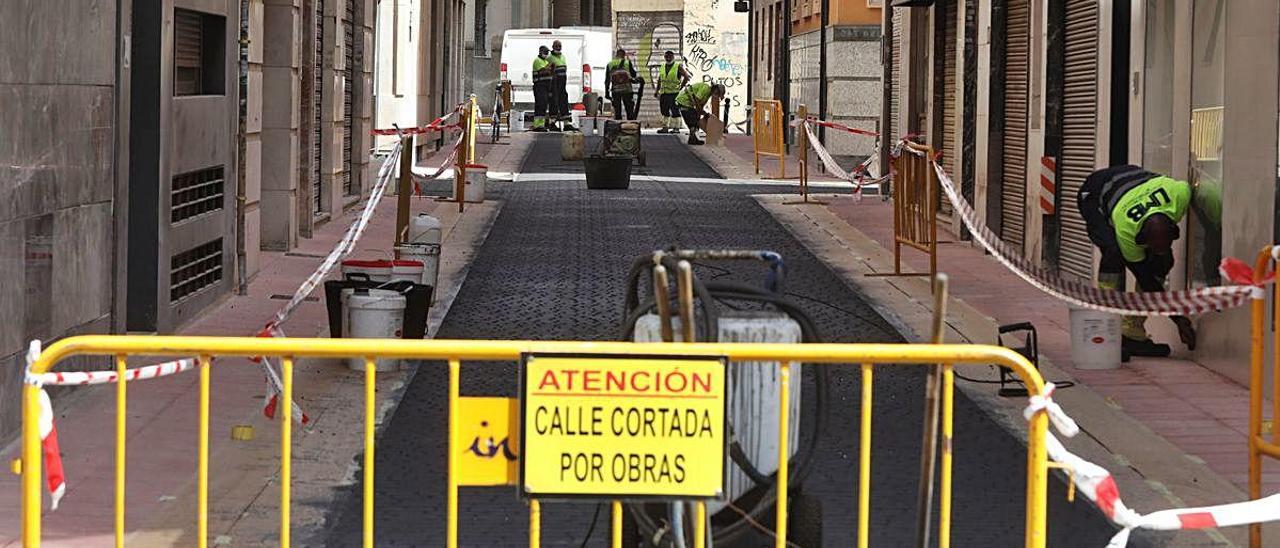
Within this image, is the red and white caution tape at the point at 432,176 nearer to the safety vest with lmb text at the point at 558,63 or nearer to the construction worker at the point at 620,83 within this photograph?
the safety vest with lmb text at the point at 558,63

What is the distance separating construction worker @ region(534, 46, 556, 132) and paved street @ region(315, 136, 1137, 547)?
2819 cm

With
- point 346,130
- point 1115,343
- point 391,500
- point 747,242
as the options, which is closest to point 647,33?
point 346,130

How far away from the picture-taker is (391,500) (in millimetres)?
8422

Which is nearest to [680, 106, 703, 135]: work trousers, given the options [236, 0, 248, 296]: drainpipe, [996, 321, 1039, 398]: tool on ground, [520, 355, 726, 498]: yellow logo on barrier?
[236, 0, 248, 296]: drainpipe

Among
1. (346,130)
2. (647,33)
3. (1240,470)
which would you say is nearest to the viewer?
(1240,470)

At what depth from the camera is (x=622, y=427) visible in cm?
541

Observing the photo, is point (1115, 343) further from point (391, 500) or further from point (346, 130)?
point (346, 130)

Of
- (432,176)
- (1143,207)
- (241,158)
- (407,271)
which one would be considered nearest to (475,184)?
(432,176)

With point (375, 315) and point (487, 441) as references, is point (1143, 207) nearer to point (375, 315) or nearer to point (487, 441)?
point (375, 315)

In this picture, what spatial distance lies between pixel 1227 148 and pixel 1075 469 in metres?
7.07

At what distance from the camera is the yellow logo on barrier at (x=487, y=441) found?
5.54 m

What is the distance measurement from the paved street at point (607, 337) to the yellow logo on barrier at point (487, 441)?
1.26 m

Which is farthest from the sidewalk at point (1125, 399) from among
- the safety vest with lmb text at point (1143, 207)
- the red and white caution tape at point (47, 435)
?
the red and white caution tape at point (47, 435)

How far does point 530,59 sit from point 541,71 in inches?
140
